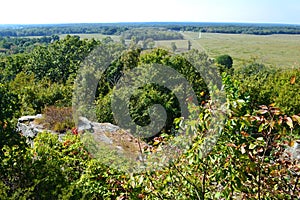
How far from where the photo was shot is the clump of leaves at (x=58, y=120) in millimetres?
8555

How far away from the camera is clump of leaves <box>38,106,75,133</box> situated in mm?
8555

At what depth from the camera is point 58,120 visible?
29.1ft

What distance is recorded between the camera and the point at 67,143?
557 centimetres

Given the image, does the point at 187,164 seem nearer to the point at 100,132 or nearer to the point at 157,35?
the point at 100,132

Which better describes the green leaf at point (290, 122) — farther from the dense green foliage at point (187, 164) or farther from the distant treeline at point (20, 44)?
the distant treeline at point (20, 44)

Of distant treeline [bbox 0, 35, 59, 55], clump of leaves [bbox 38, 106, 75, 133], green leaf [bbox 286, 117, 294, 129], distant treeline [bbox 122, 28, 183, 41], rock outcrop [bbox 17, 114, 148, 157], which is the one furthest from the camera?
distant treeline [bbox 0, 35, 59, 55]

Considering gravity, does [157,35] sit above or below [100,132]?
above

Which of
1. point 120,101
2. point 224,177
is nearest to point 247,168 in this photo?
point 224,177

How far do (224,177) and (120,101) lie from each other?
327 inches

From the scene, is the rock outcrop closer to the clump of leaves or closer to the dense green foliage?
the clump of leaves

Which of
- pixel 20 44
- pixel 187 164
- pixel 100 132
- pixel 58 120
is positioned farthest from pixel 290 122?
pixel 20 44

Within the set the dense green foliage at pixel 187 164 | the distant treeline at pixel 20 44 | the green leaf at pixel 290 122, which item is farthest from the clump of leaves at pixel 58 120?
the distant treeline at pixel 20 44

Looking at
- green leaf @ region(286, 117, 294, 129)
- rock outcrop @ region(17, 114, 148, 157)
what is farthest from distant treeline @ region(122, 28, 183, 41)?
green leaf @ region(286, 117, 294, 129)

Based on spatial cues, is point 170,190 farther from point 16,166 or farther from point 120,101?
point 120,101
